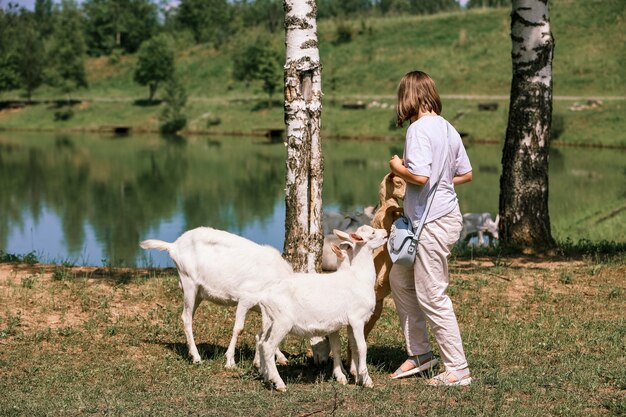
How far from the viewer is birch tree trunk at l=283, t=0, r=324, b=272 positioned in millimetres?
9203

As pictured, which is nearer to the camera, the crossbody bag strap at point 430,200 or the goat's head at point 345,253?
the crossbody bag strap at point 430,200

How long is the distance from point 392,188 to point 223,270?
1671 mm

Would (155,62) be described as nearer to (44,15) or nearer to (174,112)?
(174,112)

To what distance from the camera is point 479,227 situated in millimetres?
18641

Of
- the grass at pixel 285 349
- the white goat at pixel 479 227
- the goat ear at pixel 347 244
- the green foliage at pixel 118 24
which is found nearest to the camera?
the grass at pixel 285 349

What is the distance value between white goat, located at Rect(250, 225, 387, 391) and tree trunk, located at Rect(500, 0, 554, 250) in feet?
24.1

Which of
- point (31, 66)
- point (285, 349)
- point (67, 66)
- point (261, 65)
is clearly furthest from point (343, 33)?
point (285, 349)

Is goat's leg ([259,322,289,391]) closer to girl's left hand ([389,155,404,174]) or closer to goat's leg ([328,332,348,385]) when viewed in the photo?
goat's leg ([328,332,348,385])

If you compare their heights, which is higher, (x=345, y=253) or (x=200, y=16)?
(x=200, y=16)

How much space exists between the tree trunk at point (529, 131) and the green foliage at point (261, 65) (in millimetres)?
45665

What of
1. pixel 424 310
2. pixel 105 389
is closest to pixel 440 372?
pixel 424 310

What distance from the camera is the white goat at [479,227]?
18.5 meters

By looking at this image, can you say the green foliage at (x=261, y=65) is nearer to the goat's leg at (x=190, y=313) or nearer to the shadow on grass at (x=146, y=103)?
the shadow on grass at (x=146, y=103)

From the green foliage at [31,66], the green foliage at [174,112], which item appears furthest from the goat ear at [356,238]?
the green foliage at [31,66]
